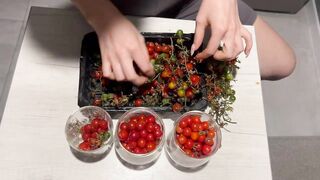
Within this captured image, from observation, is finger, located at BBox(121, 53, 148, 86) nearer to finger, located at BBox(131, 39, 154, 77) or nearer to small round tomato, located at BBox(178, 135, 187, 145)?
finger, located at BBox(131, 39, 154, 77)

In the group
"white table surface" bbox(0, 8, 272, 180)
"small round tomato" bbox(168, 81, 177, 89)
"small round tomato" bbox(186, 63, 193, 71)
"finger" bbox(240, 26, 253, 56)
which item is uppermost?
"finger" bbox(240, 26, 253, 56)

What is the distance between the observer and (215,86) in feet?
2.38

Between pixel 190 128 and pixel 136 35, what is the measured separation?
205mm

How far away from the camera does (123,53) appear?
65cm

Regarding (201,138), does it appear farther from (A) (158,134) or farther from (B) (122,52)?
(B) (122,52)

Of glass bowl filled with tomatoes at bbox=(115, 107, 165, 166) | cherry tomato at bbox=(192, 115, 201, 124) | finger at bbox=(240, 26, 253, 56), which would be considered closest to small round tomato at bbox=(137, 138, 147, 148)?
glass bowl filled with tomatoes at bbox=(115, 107, 165, 166)

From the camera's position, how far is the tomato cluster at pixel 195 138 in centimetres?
65

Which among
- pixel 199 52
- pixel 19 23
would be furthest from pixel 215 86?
pixel 19 23

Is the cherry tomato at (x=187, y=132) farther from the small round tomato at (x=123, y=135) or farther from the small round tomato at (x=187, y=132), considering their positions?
the small round tomato at (x=123, y=135)

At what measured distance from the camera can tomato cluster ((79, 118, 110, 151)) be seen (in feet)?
2.12

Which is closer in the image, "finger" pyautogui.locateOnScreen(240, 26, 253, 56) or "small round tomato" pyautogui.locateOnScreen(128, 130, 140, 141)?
"small round tomato" pyautogui.locateOnScreen(128, 130, 140, 141)

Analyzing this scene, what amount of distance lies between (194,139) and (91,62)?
273 mm

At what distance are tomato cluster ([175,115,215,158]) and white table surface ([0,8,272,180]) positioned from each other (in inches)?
2.7

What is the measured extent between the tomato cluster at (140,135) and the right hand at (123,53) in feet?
0.26
